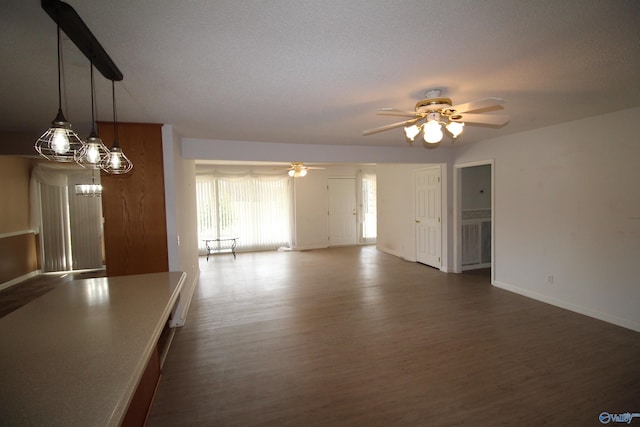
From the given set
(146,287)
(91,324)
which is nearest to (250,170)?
(146,287)

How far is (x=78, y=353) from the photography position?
121 centimetres

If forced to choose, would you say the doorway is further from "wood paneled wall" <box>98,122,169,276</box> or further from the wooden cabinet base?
the wooden cabinet base

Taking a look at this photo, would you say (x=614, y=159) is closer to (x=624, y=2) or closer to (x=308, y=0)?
(x=624, y=2)

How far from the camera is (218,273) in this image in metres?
5.88

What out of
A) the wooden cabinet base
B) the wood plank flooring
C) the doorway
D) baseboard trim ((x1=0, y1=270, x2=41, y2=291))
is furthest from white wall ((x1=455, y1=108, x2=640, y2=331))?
baseboard trim ((x1=0, y1=270, x2=41, y2=291))

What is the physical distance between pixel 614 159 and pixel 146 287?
473 cm

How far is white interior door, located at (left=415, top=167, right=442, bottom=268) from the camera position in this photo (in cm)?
568

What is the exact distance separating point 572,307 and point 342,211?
576 cm

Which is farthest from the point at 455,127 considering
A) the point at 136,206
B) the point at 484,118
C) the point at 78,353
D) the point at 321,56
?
the point at 136,206

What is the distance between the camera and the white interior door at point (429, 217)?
18.6 feet

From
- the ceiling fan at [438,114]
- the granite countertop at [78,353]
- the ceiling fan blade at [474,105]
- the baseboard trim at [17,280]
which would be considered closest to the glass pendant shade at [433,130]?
the ceiling fan at [438,114]

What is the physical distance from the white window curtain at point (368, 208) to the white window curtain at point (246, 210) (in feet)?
7.58

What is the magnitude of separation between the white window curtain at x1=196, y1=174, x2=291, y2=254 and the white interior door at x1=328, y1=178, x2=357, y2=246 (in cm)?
127

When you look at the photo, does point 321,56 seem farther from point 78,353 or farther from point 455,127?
point 78,353
